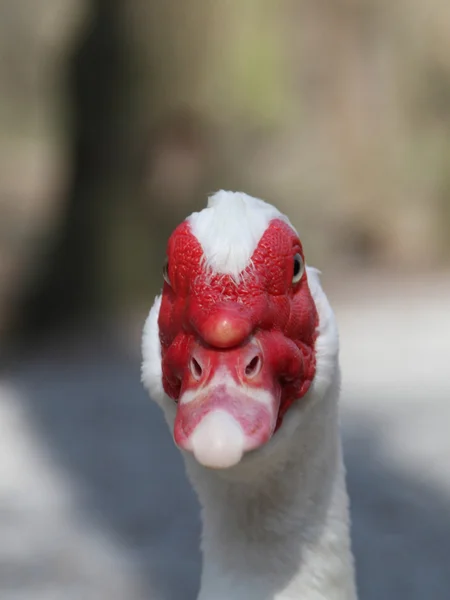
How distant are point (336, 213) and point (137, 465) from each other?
207 centimetres

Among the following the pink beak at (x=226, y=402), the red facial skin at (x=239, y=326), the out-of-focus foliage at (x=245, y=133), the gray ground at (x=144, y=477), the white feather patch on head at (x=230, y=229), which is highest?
the out-of-focus foliage at (x=245, y=133)

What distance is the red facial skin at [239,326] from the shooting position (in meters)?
1.06

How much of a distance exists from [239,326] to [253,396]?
82 millimetres

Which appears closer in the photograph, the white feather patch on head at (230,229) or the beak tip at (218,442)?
the beak tip at (218,442)

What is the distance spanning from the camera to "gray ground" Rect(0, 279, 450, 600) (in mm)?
2264

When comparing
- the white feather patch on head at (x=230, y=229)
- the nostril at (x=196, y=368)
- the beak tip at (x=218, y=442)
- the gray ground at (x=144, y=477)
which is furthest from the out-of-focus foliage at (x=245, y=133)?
the beak tip at (x=218, y=442)

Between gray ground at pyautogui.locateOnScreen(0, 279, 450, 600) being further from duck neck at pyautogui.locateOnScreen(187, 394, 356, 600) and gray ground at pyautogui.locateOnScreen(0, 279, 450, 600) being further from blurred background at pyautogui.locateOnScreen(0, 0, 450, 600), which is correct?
duck neck at pyautogui.locateOnScreen(187, 394, 356, 600)

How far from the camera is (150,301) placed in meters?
4.23

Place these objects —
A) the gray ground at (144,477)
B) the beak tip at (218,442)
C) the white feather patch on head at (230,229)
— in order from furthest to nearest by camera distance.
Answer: the gray ground at (144,477), the white feather patch on head at (230,229), the beak tip at (218,442)

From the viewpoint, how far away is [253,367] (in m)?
1.08

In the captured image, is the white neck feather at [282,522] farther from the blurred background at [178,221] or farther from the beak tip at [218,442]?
the blurred background at [178,221]

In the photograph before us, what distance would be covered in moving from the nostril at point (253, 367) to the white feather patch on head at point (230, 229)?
101 millimetres

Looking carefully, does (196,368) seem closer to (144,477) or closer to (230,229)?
(230,229)

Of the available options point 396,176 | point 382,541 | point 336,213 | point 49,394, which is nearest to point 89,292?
point 49,394
